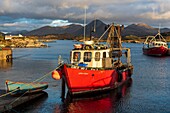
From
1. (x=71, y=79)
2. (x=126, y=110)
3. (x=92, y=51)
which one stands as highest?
(x=92, y=51)

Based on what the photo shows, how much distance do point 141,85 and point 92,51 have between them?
13.4 metres

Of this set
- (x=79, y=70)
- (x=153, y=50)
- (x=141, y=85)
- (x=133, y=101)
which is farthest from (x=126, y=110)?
(x=153, y=50)

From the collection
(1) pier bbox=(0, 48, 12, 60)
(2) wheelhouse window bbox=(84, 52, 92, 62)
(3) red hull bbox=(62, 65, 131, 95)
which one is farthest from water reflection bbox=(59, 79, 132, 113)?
(1) pier bbox=(0, 48, 12, 60)

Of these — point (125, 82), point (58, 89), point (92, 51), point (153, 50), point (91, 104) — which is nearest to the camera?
point (91, 104)

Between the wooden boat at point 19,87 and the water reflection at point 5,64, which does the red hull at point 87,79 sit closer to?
the wooden boat at point 19,87

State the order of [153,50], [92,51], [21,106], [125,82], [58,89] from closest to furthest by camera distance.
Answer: [21,106] < [92,51] < [58,89] < [125,82] < [153,50]

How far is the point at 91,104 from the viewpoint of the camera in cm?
3081

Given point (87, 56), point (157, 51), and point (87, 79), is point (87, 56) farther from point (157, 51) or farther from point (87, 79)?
point (157, 51)

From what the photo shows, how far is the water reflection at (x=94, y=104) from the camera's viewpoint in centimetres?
2889

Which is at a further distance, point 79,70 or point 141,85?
point 141,85

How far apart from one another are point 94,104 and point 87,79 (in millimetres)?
3002

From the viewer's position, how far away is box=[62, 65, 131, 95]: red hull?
1222 inches

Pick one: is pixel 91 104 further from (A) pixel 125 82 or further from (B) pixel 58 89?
(A) pixel 125 82

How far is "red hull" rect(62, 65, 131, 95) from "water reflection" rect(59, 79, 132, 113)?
990mm
